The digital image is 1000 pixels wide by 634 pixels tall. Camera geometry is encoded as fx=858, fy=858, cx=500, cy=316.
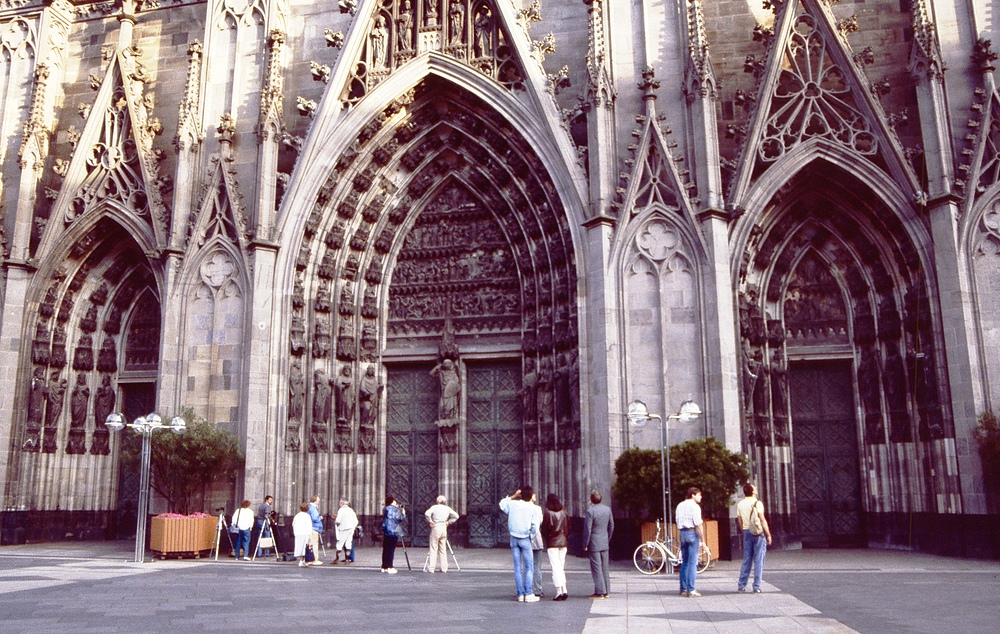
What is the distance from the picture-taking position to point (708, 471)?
16.5 m

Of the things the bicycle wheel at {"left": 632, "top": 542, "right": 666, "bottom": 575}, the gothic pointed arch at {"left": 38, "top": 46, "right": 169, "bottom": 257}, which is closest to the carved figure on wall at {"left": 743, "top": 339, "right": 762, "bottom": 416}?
the bicycle wheel at {"left": 632, "top": 542, "right": 666, "bottom": 575}

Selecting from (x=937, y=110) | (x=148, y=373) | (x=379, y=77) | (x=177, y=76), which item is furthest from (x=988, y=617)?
(x=177, y=76)

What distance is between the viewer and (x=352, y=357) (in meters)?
22.5

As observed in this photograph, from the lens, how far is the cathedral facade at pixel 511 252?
1916 centimetres

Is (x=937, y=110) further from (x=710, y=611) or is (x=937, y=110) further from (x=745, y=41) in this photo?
(x=710, y=611)

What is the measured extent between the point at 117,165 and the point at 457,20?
33.3ft

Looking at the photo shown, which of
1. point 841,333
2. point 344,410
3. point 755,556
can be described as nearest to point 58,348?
point 344,410

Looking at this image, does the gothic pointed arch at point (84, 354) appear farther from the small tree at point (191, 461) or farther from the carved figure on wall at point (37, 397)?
the small tree at point (191, 461)

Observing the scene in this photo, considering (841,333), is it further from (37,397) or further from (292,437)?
(37,397)

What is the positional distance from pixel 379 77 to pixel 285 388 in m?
8.51

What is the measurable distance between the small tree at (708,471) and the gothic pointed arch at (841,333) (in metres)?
3.59

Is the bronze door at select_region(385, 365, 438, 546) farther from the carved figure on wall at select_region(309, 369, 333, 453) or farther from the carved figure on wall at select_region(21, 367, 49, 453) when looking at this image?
the carved figure on wall at select_region(21, 367, 49, 453)

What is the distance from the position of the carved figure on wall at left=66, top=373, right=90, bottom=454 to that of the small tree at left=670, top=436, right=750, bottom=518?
54.7 ft

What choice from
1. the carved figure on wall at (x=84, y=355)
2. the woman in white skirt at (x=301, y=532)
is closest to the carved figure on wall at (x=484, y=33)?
the woman in white skirt at (x=301, y=532)
